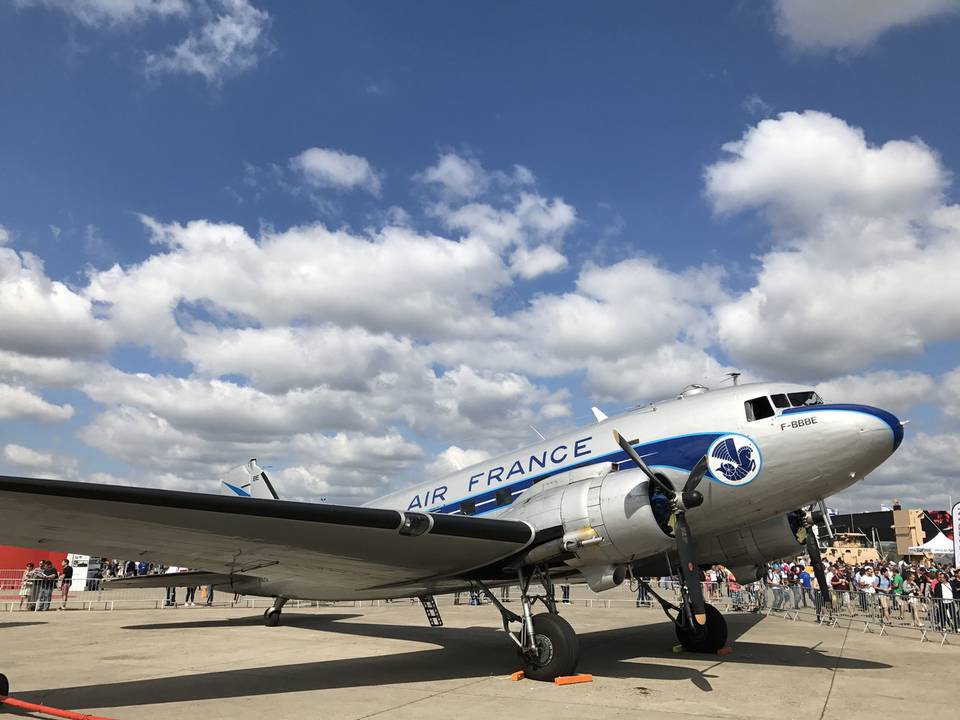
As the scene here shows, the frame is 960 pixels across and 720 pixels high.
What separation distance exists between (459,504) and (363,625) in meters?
8.18

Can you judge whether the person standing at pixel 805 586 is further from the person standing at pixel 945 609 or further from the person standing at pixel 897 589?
the person standing at pixel 945 609

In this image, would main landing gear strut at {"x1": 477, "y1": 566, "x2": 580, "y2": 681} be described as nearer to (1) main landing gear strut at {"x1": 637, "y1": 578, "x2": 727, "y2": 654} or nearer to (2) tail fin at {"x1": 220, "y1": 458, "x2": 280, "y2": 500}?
(1) main landing gear strut at {"x1": 637, "y1": 578, "x2": 727, "y2": 654}

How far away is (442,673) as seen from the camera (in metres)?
10.8

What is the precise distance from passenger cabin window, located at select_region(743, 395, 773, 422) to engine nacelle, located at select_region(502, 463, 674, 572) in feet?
7.14

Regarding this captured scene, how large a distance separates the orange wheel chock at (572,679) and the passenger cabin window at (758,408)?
4543 millimetres

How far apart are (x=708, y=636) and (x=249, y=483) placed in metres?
12.8

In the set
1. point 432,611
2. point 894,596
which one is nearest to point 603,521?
point 432,611

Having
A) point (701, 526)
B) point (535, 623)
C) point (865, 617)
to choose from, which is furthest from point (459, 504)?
point (865, 617)

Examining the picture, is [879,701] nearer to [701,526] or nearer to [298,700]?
[701,526]

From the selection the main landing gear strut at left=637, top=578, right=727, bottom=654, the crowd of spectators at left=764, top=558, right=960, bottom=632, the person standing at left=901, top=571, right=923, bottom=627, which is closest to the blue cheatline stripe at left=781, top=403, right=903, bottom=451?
the main landing gear strut at left=637, top=578, right=727, bottom=654

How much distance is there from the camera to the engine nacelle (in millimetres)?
9234

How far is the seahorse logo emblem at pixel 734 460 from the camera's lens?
989 cm

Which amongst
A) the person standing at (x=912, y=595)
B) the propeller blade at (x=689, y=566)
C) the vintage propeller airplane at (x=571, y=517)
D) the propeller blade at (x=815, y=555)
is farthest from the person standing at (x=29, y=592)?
the person standing at (x=912, y=595)

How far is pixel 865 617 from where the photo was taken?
21.0 m
